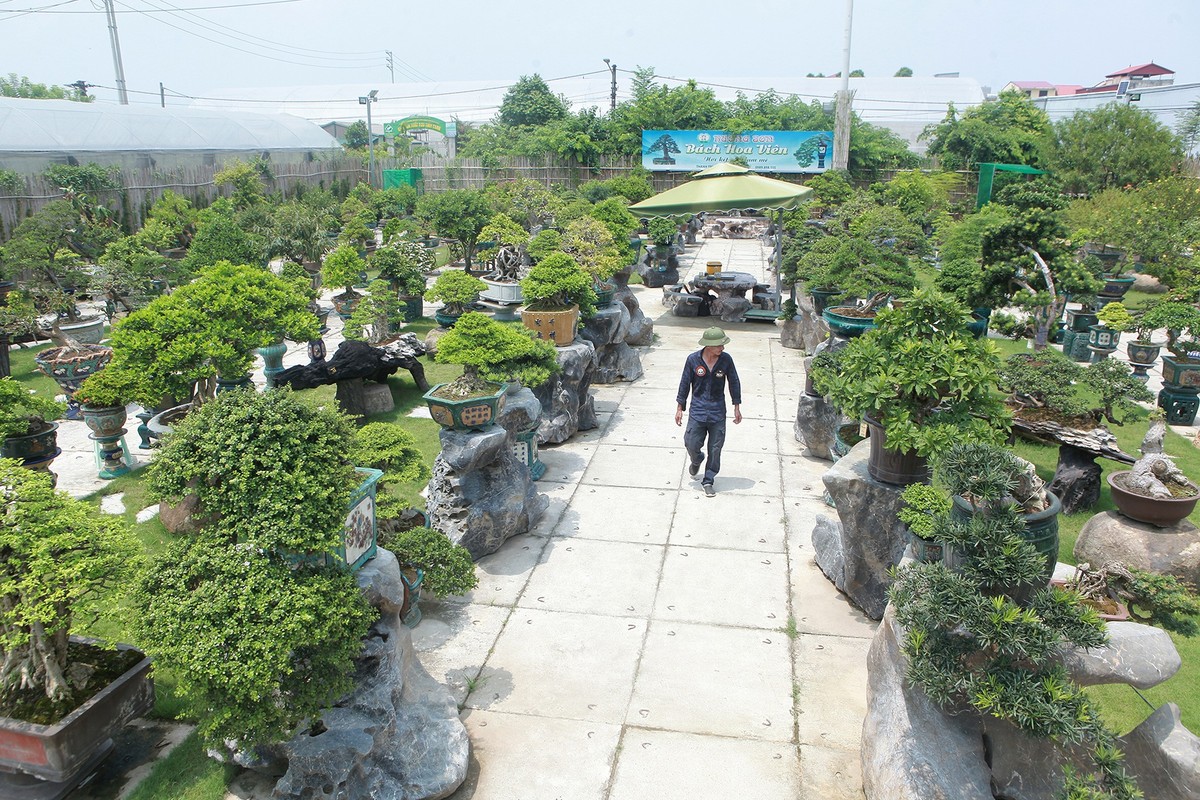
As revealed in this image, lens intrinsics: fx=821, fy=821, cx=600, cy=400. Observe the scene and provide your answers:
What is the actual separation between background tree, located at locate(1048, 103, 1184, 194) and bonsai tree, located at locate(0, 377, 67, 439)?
22.0 m

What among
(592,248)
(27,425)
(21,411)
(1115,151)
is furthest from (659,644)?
(1115,151)

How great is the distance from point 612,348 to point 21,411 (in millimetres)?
5974

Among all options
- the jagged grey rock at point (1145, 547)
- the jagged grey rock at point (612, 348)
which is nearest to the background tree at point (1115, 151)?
the jagged grey rock at point (612, 348)

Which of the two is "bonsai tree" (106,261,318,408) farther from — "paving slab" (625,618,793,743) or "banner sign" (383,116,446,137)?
"banner sign" (383,116,446,137)

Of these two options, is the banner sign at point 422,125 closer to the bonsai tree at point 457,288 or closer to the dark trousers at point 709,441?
the bonsai tree at point 457,288

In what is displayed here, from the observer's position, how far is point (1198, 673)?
4.45m

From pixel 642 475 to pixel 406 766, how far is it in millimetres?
3982

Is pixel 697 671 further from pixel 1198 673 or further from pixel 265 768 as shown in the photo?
pixel 1198 673

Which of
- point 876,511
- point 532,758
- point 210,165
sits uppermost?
point 210,165

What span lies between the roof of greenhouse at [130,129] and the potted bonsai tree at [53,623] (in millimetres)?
17973

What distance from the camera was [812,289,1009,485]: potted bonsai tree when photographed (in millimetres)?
4449

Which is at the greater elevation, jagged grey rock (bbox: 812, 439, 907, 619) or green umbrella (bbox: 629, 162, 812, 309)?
green umbrella (bbox: 629, 162, 812, 309)

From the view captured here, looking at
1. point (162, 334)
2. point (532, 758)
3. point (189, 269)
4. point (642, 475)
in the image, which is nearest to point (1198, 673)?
point (532, 758)

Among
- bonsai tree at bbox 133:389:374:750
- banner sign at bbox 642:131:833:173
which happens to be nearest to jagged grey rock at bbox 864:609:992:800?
bonsai tree at bbox 133:389:374:750
